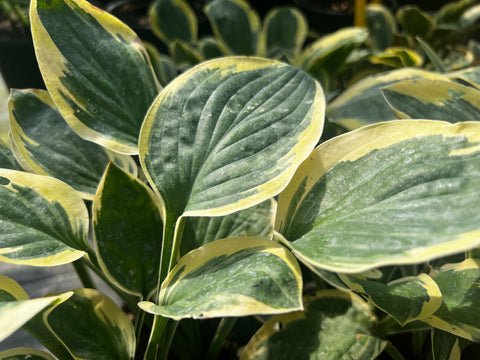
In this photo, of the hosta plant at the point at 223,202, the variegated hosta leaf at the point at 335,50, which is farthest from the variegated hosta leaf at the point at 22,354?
the variegated hosta leaf at the point at 335,50

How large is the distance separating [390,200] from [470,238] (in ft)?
0.23

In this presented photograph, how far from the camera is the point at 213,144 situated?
16.8 inches

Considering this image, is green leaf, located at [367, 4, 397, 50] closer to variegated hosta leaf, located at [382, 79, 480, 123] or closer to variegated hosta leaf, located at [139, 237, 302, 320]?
variegated hosta leaf, located at [382, 79, 480, 123]

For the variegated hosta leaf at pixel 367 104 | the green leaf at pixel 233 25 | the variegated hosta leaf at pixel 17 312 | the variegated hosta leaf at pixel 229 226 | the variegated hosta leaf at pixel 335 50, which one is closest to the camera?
the variegated hosta leaf at pixel 17 312

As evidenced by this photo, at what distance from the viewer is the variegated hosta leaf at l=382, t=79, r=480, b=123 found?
475 millimetres

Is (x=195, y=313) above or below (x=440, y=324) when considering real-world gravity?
above

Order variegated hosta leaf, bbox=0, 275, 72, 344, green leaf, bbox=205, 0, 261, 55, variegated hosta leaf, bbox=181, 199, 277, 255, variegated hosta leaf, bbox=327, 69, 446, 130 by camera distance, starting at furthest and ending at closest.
Answer: 1. green leaf, bbox=205, 0, 261, 55
2. variegated hosta leaf, bbox=327, 69, 446, 130
3. variegated hosta leaf, bbox=181, 199, 277, 255
4. variegated hosta leaf, bbox=0, 275, 72, 344

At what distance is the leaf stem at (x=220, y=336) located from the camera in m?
0.51

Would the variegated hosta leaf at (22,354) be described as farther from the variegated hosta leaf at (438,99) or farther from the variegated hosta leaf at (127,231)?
the variegated hosta leaf at (438,99)

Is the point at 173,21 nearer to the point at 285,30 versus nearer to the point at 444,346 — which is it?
the point at 285,30

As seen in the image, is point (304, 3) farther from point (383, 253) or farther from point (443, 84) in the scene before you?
point (383, 253)

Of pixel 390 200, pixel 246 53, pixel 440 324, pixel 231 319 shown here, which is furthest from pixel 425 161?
pixel 246 53

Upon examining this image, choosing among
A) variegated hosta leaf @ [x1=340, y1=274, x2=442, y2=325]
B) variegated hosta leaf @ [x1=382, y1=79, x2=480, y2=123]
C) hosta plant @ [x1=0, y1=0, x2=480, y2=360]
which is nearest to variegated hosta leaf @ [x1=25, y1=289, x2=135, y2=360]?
hosta plant @ [x1=0, y1=0, x2=480, y2=360]

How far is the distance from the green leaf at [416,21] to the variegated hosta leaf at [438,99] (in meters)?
0.55
